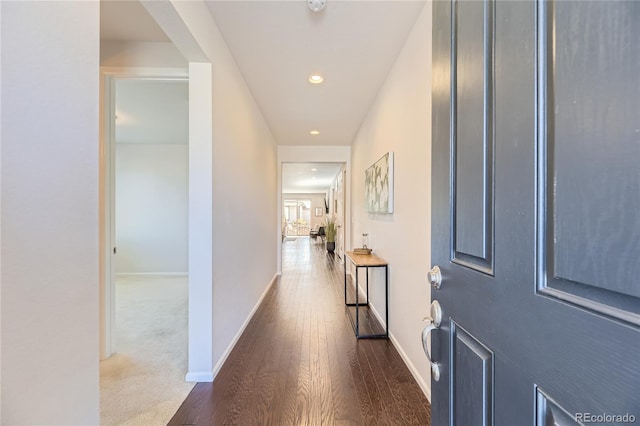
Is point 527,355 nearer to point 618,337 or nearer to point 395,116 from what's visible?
point 618,337

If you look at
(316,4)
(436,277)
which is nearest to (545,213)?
(436,277)

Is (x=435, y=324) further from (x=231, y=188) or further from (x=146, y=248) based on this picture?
(x=146, y=248)

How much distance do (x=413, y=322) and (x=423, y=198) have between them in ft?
3.01

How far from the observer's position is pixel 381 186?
9.20 ft

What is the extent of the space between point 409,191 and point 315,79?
1524mm

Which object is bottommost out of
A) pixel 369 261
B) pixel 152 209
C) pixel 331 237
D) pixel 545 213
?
pixel 331 237

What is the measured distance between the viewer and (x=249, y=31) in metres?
2.03

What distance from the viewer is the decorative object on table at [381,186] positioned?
2506 millimetres

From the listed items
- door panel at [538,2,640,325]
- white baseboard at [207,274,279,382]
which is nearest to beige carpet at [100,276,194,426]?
white baseboard at [207,274,279,382]

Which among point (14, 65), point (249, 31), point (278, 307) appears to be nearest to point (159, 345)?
point (278, 307)

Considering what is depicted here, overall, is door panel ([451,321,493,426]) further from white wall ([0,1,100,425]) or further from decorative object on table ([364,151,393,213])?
decorative object on table ([364,151,393,213])

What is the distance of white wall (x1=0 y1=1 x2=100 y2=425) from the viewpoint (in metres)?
0.65

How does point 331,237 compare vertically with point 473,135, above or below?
below

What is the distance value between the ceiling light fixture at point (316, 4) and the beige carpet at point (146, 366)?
8.68 ft
